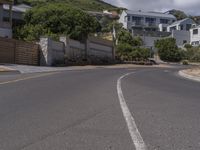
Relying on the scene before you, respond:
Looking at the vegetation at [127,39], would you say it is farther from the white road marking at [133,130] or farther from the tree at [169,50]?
the white road marking at [133,130]

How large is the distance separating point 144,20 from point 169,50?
107 ft

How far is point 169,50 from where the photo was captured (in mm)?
90125

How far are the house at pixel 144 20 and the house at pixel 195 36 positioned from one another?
12098 millimetres

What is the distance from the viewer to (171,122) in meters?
10.5

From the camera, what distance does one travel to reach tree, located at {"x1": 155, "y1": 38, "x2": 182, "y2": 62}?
8975cm

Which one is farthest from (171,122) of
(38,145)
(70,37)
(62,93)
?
(70,37)

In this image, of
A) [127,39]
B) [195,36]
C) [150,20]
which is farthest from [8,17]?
[150,20]

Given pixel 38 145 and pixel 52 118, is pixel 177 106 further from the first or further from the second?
pixel 38 145

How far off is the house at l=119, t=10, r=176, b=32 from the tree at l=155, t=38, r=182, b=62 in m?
24.5

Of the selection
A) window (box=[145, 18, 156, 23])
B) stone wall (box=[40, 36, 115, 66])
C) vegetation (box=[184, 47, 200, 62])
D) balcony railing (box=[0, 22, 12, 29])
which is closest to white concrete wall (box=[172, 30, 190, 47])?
window (box=[145, 18, 156, 23])

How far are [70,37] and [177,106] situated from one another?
147ft

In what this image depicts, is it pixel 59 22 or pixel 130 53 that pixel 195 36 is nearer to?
pixel 130 53

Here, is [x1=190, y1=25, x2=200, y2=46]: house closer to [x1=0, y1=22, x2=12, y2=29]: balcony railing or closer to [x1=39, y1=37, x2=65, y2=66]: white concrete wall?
[x1=0, y1=22, x2=12, y2=29]: balcony railing

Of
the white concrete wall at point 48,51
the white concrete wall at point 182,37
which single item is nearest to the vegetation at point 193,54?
the white concrete wall at point 182,37
